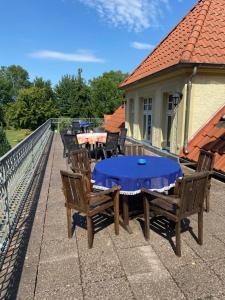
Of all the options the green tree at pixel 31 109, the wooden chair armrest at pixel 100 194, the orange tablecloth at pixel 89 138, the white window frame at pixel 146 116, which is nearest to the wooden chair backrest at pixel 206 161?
the wooden chair armrest at pixel 100 194

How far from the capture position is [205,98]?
8273 mm

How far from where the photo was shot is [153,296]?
8.74 ft

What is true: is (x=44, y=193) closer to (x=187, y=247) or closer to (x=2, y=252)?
(x=2, y=252)

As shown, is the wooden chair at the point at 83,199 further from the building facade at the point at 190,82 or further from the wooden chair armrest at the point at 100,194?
the building facade at the point at 190,82

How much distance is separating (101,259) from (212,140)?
224 inches

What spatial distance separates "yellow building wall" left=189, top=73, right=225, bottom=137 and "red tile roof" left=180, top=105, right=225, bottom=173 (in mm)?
172

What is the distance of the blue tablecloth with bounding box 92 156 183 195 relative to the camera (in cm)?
398

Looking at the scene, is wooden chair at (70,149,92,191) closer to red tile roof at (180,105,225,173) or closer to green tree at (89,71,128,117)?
red tile roof at (180,105,225,173)

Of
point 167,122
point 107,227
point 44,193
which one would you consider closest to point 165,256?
point 107,227

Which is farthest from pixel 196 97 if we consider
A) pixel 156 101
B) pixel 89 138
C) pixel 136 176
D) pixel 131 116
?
pixel 131 116

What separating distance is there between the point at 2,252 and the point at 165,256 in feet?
6.86

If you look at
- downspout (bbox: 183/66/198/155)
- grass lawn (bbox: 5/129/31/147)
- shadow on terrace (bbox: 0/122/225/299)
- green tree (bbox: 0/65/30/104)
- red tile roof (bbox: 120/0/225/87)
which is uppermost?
green tree (bbox: 0/65/30/104)

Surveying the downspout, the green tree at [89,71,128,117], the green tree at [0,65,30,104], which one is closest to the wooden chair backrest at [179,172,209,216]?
the downspout

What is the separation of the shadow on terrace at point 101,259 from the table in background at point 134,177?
2.02 feet
